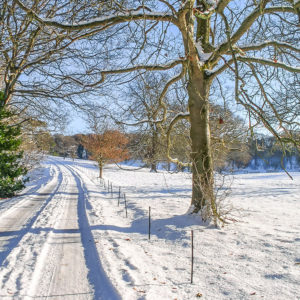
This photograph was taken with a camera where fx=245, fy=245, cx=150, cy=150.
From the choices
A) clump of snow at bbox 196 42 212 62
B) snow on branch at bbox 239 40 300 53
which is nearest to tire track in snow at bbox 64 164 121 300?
clump of snow at bbox 196 42 212 62

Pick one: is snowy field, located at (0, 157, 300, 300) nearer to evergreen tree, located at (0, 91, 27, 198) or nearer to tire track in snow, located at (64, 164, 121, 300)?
tire track in snow, located at (64, 164, 121, 300)

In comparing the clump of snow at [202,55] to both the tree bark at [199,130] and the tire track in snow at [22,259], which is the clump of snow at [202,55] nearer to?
the tree bark at [199,130]

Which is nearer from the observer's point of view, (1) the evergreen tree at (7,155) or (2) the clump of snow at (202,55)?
(2) the clump of snow at (202,55)

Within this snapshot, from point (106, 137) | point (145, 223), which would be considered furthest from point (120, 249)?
point (106, 137)

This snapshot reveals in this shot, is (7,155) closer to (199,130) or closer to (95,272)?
(199,130)

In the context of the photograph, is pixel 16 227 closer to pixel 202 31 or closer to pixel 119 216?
pixel 119 216

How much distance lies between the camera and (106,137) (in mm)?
22797

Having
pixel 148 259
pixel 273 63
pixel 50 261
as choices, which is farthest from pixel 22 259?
pixel 273 63

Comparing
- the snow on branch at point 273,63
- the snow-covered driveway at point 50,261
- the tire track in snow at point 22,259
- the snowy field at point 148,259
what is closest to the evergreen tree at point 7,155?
the snow-covered driveway at point 50,261

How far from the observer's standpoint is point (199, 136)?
6699 mm

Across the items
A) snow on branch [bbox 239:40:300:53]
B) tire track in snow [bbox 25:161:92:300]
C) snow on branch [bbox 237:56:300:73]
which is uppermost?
snow on branch [bbox 239:40:300:53]

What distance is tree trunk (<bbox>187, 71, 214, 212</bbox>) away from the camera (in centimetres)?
651

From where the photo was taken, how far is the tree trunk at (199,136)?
6.51 metres

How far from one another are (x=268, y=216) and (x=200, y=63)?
203 inches
